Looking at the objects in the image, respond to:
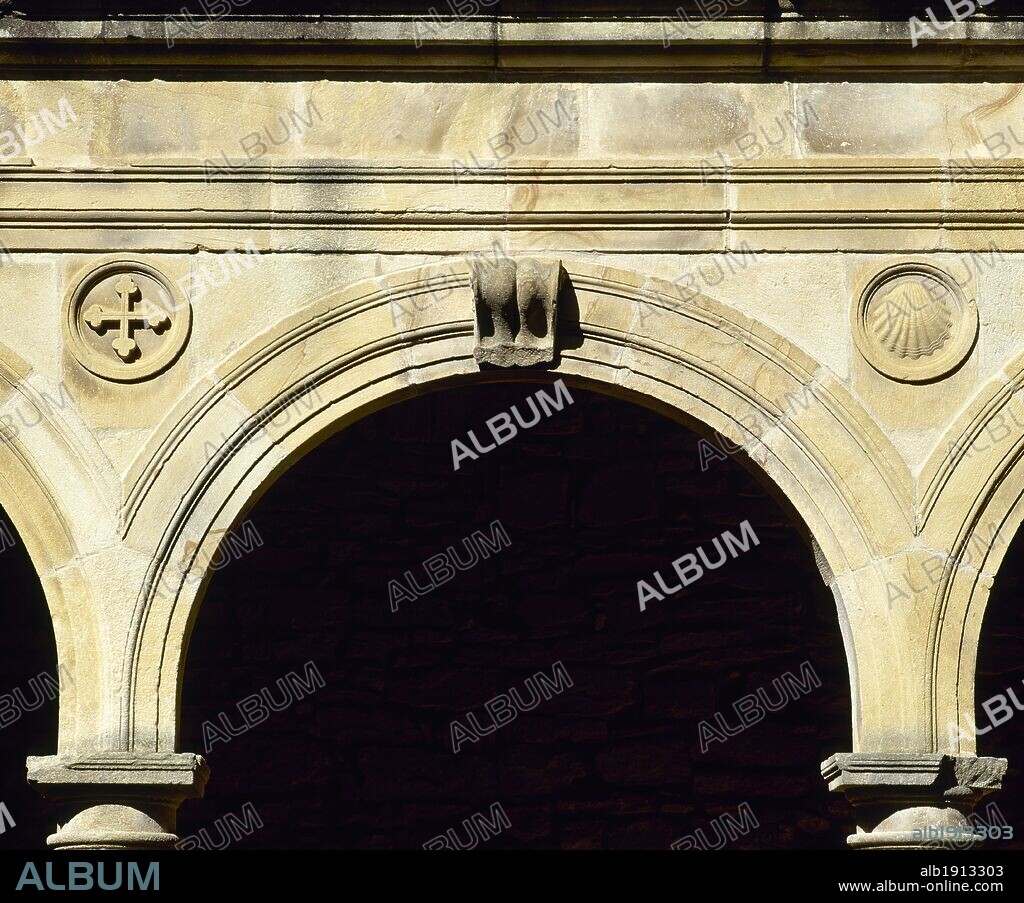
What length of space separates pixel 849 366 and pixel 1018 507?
64 cm

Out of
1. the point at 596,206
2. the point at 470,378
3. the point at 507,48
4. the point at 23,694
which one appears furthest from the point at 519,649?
the point at 507,48

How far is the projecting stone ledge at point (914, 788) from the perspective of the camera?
4.86m

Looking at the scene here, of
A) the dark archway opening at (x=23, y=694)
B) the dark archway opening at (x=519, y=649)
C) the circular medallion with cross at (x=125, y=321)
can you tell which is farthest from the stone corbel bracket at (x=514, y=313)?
the dark archway opening at (x=23, y=694)

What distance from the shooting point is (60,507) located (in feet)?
16.7

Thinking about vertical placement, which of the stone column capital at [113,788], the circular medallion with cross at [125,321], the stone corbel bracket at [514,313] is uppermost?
the circular medallion with cross at [125,321]

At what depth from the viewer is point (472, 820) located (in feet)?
23.5

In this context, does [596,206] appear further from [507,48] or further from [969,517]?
[969,517]

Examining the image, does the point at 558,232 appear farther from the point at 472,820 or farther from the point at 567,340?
the point at 472,820

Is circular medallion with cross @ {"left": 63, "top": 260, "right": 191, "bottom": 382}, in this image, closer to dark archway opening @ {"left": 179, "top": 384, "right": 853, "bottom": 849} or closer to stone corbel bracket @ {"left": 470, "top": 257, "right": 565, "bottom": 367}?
stone corbel bracket @ {"left": 470, "top": 257, "right": 565, "bottom": 367}

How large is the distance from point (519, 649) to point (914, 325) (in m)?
2.70

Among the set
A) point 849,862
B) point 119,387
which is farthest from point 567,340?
point 849,862

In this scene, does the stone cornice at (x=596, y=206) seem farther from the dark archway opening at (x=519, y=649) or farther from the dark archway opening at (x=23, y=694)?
the dark archway opening at (x=23, y=694)

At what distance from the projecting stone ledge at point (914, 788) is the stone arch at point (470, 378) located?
21cm

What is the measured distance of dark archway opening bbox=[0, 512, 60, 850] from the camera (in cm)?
722
